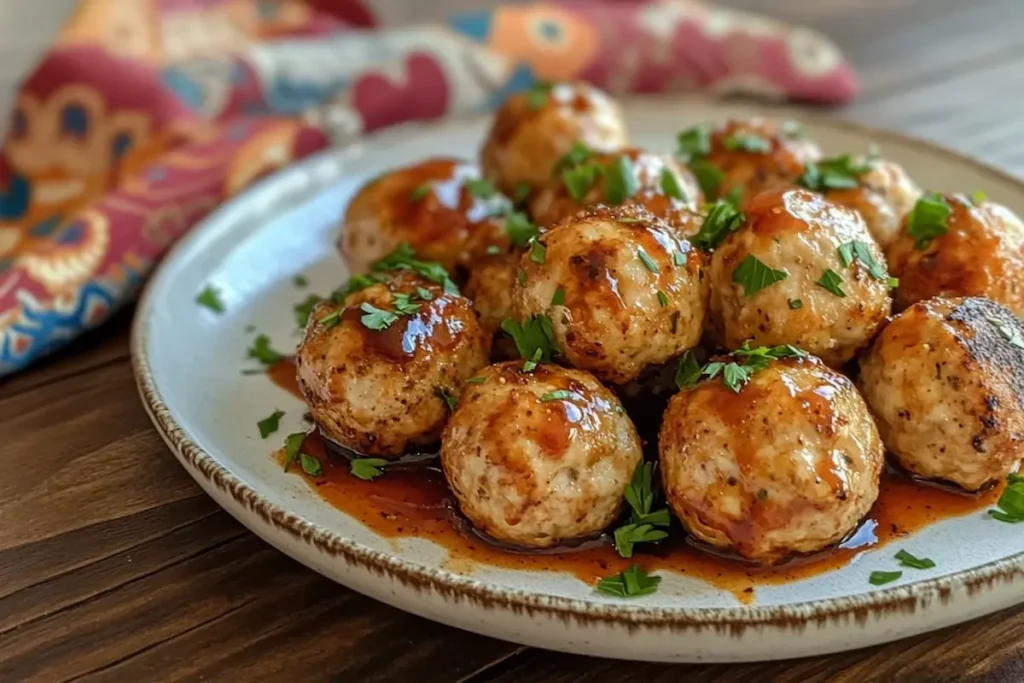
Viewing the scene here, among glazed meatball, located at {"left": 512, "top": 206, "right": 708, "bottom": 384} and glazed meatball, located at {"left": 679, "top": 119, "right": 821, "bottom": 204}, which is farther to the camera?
glazed meatball, located at {"left": 679, "top": 119, "right": 821, "bottom": 204}

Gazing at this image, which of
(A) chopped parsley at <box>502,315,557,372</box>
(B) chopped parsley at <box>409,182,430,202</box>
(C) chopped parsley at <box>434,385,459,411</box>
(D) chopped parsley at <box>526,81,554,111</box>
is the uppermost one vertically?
(D) chopped parsley at <box>526,81,554,111</box>

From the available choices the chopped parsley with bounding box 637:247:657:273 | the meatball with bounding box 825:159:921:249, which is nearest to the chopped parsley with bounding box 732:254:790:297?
Answer: the chopped parsley with bounding box 637:247:657:273

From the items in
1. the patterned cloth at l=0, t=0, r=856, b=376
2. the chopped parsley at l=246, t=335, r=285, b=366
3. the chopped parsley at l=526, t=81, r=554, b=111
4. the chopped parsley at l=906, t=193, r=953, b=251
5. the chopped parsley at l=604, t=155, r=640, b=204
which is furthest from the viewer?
the patterned cloth at l=0, t=0, r=856, b=376

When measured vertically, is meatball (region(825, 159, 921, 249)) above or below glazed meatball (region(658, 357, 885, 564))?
above

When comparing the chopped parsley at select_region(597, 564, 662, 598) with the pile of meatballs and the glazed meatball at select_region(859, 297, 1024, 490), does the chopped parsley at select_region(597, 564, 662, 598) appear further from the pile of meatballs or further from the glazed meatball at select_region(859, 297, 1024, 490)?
the glazed meatball at select_region(859, 297, 1024, 490)

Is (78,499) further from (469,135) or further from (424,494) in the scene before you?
(469,135)

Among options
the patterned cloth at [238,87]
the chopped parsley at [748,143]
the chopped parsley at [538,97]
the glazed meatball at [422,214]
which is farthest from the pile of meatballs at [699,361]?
Result: the patterned cloth at [238,87]

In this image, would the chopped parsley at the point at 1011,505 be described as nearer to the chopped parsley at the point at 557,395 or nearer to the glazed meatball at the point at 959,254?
the glazed meatball at the point at 959,254
